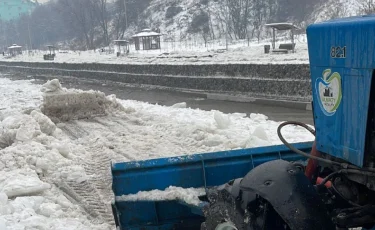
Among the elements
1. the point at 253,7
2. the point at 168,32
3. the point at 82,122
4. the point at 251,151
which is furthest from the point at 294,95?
the point at 168,32

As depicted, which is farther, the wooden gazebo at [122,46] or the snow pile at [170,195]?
the wooden gazebo at [122,46]

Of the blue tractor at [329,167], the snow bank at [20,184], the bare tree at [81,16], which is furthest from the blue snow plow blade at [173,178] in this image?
the bare tree at [81,16]

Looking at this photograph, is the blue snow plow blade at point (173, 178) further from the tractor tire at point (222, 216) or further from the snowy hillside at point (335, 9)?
the snowy hillside at point (335, 9)

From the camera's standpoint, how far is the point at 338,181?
303cm

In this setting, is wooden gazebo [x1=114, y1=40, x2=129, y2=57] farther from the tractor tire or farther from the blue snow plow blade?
the tractor tire

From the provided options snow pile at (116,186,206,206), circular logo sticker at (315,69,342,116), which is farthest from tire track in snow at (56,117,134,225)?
circular logo sticker at (315,69,342,116)

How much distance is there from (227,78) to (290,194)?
19291 mm

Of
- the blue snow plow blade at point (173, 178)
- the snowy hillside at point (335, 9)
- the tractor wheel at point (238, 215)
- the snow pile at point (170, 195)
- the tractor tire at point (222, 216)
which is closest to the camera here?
the tractor wheel at point (238, 215)

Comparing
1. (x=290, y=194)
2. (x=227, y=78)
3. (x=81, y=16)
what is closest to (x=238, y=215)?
(x=290, y=194)

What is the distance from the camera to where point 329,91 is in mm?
2939

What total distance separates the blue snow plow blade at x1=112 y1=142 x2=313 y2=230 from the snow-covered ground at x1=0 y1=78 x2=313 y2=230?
246 millimetres

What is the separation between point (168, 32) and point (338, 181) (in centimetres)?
5947

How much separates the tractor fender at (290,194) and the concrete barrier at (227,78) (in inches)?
563

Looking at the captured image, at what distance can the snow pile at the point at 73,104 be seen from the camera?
41.2 ft
